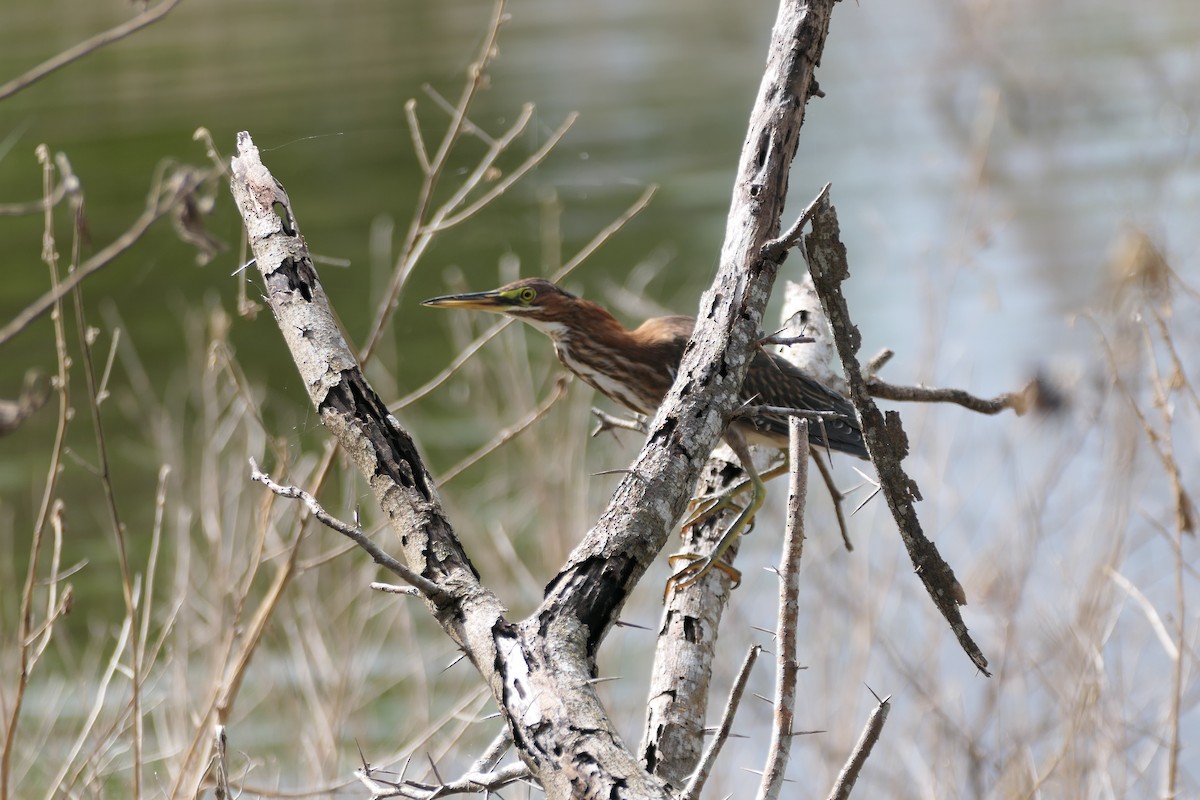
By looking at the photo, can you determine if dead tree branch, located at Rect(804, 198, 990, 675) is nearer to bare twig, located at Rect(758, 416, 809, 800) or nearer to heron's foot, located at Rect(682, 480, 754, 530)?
bare twig, located at Rect(758, 416, 809, 800)

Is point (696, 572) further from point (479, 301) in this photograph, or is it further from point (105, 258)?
point (105, 258)

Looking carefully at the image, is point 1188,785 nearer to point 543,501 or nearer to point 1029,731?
point 1029,731

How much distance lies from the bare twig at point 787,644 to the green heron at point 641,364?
1.37 metres

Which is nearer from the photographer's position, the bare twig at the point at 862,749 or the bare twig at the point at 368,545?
the bare twig at the point at 862,749

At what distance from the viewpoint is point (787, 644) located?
142 centimetres

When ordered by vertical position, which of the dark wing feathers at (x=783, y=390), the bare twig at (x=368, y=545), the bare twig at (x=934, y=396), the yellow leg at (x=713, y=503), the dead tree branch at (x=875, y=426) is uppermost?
the dark wing feathers at (x=783, y=390)

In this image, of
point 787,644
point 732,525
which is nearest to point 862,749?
point 787,644

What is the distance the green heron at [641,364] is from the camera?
298 cm

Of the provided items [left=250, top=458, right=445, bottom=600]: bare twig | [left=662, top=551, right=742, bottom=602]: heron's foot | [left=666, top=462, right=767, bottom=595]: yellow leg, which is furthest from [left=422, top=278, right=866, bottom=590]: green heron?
[left=250, top=458, right=445, bottom=600]: bare twig

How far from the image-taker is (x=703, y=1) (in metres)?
19.4

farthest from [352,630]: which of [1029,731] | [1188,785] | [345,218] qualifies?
[345,218]

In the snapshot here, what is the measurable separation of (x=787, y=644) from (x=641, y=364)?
6.20ft

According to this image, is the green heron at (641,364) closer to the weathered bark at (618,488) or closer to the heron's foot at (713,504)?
the heron's foot at (713,504)

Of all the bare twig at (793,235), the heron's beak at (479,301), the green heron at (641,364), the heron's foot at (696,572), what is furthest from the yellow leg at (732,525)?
the bare twig at (793,235)
